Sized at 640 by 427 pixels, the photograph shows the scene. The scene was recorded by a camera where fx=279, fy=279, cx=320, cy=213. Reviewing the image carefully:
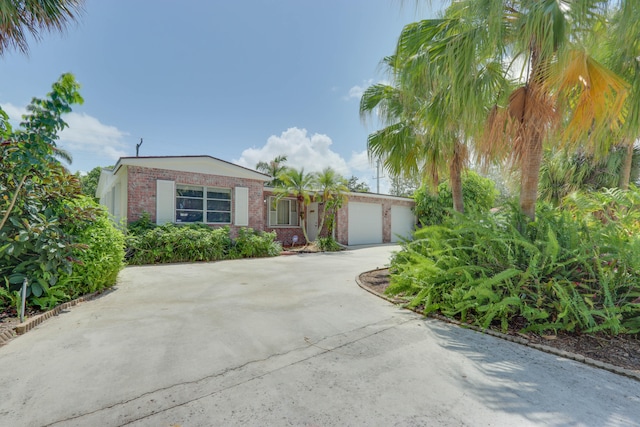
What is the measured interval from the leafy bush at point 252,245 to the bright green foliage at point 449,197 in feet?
29.6

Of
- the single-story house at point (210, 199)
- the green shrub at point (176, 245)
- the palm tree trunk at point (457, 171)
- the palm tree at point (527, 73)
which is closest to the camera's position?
the palm tree at point (527, 73)

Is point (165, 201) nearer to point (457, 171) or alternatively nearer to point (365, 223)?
point (457, 171)

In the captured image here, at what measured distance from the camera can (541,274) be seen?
12.4 feet

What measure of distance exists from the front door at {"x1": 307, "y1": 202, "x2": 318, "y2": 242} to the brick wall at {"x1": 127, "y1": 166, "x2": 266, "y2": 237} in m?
4.49

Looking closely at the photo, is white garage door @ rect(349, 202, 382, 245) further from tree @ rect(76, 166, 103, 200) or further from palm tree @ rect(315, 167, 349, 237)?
tree @ rect(76, 166, 103, 200)

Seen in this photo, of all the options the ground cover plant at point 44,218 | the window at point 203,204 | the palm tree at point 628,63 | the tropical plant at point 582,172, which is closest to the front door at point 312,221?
the window at point 203,204

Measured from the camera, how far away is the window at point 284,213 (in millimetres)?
14844

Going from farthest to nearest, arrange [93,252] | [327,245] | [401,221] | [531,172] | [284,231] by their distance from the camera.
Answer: [401,221]
[284,231]
[327,245]
[93,252]
[531,172]

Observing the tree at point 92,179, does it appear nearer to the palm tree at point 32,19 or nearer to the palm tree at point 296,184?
the palm tree at point 296,184

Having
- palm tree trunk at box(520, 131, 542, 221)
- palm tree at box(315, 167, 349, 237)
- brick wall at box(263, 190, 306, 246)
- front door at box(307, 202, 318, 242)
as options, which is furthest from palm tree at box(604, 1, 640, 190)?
front door at box(307, 202, 318, 242)

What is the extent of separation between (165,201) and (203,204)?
1417 mm

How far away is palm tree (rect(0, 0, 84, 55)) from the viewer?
3.98 m

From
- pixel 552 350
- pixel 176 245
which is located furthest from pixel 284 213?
pixel 552 350

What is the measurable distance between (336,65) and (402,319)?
974 centimetres
